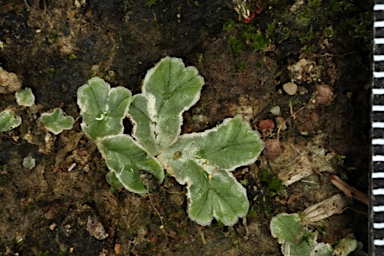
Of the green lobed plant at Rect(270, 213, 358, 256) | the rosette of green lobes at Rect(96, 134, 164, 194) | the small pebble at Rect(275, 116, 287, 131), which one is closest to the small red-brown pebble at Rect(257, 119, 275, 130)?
the small pebble at Rect(275, 116, 287, 131)

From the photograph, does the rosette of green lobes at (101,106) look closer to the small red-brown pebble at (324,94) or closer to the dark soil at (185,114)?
the dark soil at (185,114)

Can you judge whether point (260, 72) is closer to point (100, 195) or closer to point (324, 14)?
point (324, 14)

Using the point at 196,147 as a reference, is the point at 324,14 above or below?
above

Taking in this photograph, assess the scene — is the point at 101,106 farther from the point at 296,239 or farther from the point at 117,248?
the point at 296,239

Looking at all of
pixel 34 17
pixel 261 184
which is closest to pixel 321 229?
pixel 261 184

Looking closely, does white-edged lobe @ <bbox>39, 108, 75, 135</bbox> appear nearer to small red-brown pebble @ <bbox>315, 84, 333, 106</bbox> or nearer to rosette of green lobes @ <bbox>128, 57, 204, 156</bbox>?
rosette of green lobes @ <bbox>128, 57, 204, 156</bbox>
